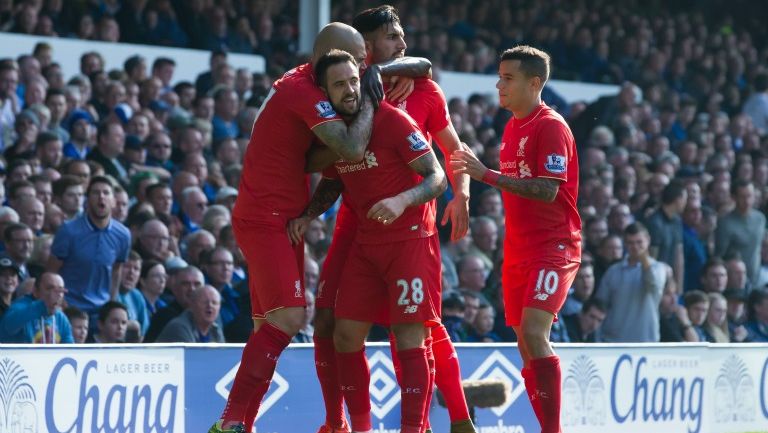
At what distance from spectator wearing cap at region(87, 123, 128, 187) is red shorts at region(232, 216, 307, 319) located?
5.11m

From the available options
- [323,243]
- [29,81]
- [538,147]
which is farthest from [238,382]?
[29,81]

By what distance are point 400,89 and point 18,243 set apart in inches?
150

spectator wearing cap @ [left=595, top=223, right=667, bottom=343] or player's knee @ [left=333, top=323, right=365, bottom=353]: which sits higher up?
spectator wearing cap @ [left=595, top=223, right=667, bottom=343]

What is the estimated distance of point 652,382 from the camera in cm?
973

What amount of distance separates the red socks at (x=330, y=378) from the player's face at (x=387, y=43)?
1575mm

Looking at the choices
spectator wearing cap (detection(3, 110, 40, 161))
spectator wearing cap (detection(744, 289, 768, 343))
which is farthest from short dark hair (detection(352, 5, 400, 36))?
spectator wearing cap (detection(744, 289, 768, 343))

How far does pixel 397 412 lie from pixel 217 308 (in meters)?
1.88

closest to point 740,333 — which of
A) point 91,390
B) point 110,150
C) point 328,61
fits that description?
point 110,150

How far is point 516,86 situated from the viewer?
7.32 metres

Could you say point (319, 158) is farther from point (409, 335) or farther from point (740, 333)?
point (740, 333)

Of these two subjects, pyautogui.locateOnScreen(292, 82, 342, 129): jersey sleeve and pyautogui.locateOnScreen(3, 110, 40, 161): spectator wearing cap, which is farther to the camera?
pyautogui.locateOnScreen(3, 110, 40, 161): spectator wearing cap

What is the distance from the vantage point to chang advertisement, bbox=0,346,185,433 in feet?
24.2

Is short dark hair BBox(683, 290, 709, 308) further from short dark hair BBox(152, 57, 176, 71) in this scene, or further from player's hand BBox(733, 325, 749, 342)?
short dark hair BBox(152, 57, 176, 71)

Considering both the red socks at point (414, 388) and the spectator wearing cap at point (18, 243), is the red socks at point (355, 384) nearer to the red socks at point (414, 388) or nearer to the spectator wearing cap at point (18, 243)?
the red socks at point (414, 388)
